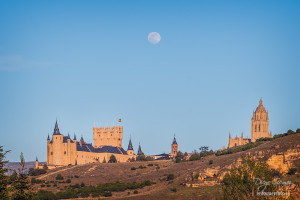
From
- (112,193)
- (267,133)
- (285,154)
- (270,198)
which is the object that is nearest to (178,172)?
(112,193)

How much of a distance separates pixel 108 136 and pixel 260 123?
59.9m

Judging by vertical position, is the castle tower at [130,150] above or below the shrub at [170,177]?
above

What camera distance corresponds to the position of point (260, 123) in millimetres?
182500

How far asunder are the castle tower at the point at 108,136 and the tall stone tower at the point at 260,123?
5150 centimetres

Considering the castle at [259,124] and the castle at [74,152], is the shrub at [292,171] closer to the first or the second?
the castle at [74,152]

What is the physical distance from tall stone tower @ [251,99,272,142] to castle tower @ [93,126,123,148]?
169 ft

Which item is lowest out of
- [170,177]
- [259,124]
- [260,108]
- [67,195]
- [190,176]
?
[67,195]

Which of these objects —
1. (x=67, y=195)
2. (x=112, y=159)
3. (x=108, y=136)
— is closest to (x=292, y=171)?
(x=67, y=195)

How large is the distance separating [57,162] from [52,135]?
27.4ft

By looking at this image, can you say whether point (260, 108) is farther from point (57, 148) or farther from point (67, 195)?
point (67, 195)

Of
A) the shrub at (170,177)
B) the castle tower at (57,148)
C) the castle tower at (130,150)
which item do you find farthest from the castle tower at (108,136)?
the shrub at (170,177)

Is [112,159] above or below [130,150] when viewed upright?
below

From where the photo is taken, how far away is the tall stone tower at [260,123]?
181000mm

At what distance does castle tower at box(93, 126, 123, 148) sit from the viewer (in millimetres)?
165750
